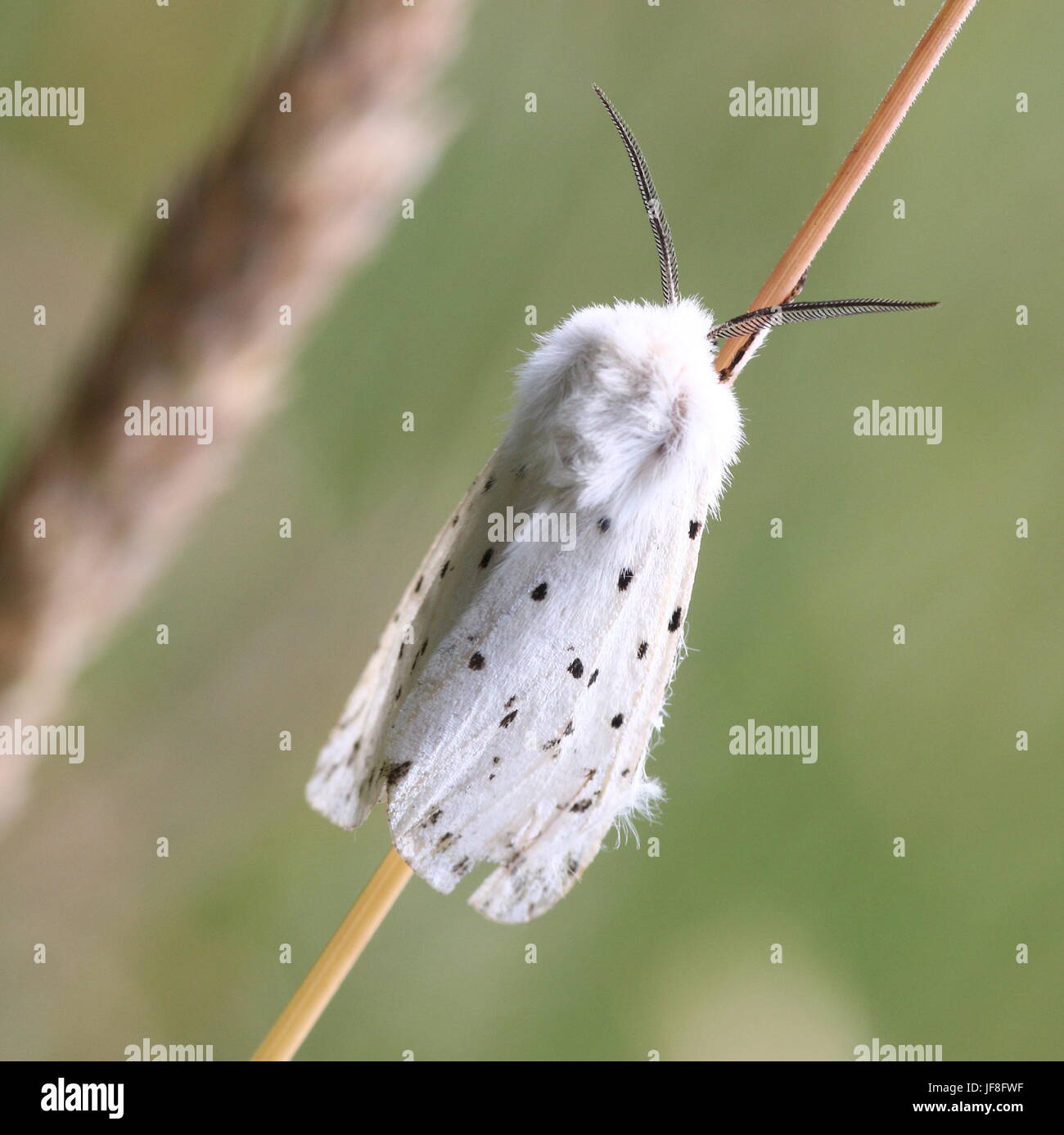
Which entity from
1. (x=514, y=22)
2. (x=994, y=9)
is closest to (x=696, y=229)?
(x=514, y=22)

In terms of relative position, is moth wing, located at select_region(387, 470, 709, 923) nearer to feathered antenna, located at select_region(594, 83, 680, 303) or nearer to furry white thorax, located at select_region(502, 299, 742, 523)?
furry white thorax, located at select_region(502, 299, 742, 523)

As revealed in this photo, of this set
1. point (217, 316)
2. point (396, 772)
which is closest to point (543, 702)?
point (396, 772)

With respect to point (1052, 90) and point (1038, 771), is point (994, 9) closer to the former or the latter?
point (1052, 90)

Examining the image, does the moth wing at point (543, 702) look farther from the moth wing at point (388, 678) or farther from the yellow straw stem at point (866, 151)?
the yellow straw stem at point (866, 151)

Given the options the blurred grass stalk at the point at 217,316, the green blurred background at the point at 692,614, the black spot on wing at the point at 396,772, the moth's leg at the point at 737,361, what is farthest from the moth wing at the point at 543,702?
the green blurred background at the point at 692,614

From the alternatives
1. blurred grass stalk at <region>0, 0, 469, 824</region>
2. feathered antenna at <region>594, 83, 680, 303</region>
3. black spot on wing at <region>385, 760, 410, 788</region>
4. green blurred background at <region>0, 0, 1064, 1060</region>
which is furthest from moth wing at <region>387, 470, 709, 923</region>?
green blurred background at <region>0, 0, 1064, 1060</region>
